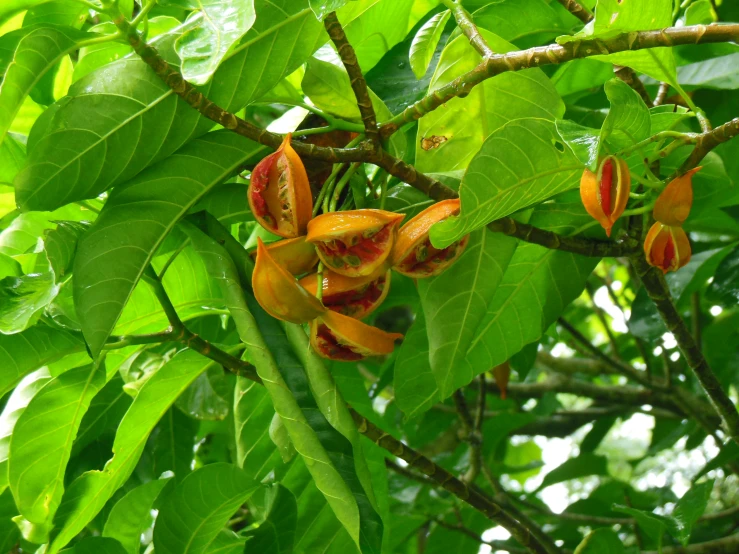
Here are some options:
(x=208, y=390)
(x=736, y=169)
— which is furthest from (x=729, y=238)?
(x=208, y=390)

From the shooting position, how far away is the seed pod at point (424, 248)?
890 mm

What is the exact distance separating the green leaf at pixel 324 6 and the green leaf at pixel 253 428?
64 cm

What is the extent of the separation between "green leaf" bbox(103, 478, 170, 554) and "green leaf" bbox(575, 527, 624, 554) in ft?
2.16

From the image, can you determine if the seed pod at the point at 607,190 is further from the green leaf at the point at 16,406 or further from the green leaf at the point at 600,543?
the green leaf at the point at 16,406

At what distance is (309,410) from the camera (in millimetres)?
899

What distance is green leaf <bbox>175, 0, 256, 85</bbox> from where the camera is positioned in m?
0.71

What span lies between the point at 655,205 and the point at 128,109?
0.60m

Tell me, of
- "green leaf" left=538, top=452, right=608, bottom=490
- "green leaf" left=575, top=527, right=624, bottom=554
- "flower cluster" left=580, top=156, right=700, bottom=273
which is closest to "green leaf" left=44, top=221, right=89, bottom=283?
"flower cluster" left=580, top=156, right=700, bottom=273

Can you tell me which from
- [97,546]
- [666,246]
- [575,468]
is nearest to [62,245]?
[97,546]

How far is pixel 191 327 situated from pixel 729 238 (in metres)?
1.12

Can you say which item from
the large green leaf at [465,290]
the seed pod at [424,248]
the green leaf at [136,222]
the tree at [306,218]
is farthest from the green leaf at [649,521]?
the green leaf at [136,222]

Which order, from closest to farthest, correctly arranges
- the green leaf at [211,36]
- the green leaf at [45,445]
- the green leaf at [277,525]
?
the green leaf at [211,36] → the green leaf at [45,445] → the green leaf at [277,525]

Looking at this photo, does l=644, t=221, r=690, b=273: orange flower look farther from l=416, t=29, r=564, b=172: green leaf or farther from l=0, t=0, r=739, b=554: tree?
l=416, t=29, r=564, b=172: green leaf

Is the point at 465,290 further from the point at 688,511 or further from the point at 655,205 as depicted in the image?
the point at 688,511
